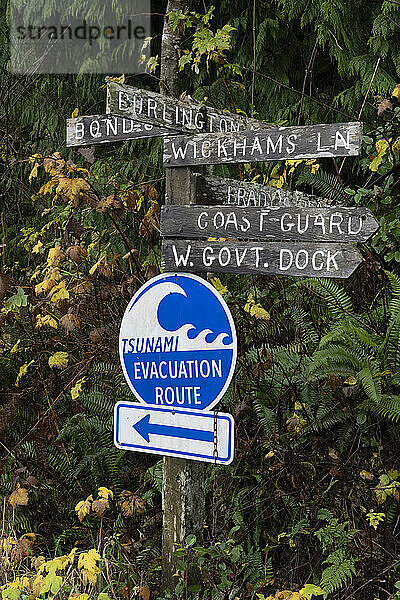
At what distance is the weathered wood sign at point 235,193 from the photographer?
3.35 m

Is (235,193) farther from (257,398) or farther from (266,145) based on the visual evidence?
(257,398)

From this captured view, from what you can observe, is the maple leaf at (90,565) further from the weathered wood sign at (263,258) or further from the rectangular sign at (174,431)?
the weathered wood sign at (263,258)

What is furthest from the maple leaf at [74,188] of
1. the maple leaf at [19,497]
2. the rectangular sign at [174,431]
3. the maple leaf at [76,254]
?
the maple leaf at [19,497]

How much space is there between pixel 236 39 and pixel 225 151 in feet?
12.1

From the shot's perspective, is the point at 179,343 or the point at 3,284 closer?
the point at 179,343

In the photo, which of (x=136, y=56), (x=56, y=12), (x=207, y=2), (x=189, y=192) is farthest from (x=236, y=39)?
(x=189, y=192)

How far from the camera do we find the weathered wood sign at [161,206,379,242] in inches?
108

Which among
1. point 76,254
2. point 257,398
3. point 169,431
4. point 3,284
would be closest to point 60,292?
point 76,254

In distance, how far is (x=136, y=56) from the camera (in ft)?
22.7

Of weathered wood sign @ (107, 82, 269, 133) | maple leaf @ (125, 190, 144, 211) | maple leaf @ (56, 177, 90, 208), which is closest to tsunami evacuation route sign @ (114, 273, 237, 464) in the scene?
weathered wood sign @ (107, 82, 269, 133)

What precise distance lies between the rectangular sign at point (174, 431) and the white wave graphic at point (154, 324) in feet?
0.97

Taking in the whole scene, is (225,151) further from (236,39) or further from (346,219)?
(236,39)

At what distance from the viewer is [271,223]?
2.98 meters

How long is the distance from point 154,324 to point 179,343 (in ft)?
0.56
